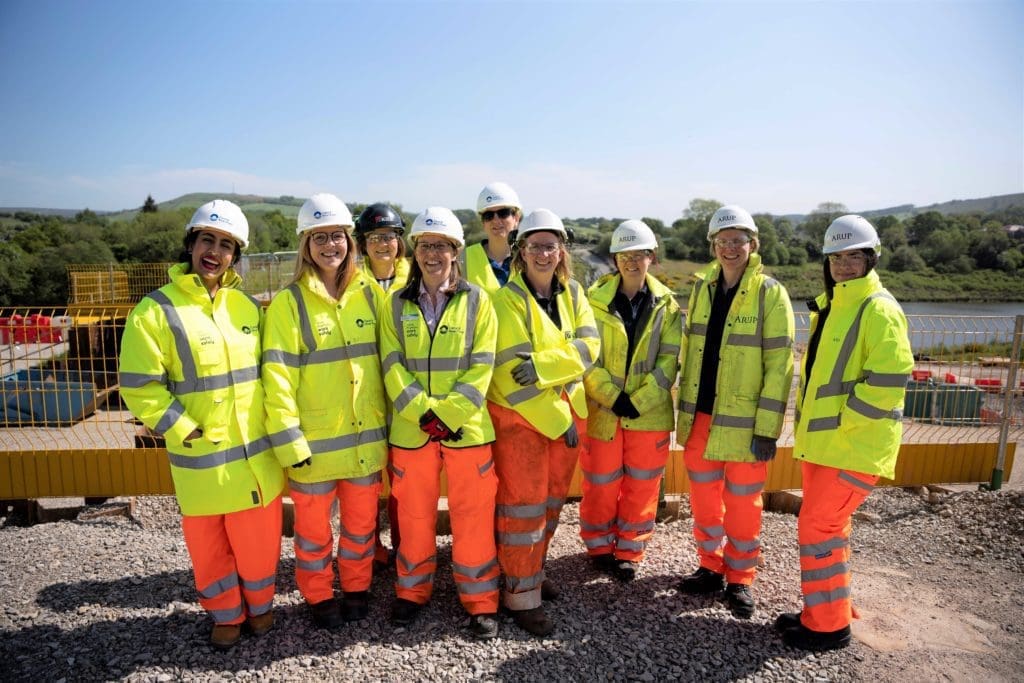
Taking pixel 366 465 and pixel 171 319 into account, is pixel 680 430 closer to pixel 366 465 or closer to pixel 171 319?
pixel 366 465

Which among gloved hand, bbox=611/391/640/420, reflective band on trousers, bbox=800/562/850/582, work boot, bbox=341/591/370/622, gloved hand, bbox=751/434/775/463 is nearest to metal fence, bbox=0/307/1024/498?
gloved hand, bbox=751/434/775/463

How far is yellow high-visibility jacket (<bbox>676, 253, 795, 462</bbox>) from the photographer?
13.6ft

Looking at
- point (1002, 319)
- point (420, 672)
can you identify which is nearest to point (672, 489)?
point (420, 672)

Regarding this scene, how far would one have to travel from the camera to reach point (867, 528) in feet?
19.1

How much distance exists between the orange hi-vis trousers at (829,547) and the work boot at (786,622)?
0.13 meters

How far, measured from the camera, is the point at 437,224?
3.75 metres

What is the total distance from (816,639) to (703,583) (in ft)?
2.79

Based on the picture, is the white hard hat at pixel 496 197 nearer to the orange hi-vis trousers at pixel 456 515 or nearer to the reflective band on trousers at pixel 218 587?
the orange hi-vis trousers at pixel 456 515

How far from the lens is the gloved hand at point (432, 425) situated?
3635mm

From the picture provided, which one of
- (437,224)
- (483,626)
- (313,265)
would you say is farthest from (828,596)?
(313,265)

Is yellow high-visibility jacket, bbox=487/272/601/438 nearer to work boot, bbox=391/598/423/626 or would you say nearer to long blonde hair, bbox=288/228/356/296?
long blonde hair, bbox=288/228/356/296

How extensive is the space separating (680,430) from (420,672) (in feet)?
7.99

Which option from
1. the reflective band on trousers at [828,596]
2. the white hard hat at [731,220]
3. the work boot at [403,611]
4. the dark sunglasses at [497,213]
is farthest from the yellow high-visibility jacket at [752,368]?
the work boot at [403,611]

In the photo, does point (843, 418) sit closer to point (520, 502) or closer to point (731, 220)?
point (731, 220)
